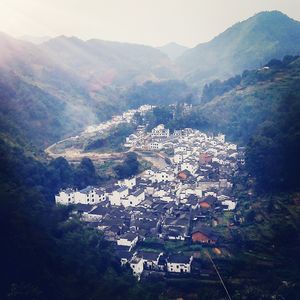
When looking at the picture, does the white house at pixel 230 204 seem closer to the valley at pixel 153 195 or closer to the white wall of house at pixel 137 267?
the valley at pixel 153 195

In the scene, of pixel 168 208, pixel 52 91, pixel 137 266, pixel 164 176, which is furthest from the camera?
pixel 52 91

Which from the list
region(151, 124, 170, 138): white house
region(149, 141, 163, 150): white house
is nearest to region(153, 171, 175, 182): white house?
region(149, 141, 163, 150): white house

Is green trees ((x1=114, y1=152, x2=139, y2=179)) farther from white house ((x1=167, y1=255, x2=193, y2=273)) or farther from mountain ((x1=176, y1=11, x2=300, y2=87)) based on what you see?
mountain ((x1=176, y1=11, x2=300, y2=87))

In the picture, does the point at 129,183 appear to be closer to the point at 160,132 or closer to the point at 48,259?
the point at 48,259

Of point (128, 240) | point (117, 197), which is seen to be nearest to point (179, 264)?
point (128, 240)

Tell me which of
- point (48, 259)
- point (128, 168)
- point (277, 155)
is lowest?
point (128, 168)

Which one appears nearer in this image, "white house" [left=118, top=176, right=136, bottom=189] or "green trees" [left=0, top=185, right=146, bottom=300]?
"green trees" [left=0, top=185, right=146, bottom=300]
